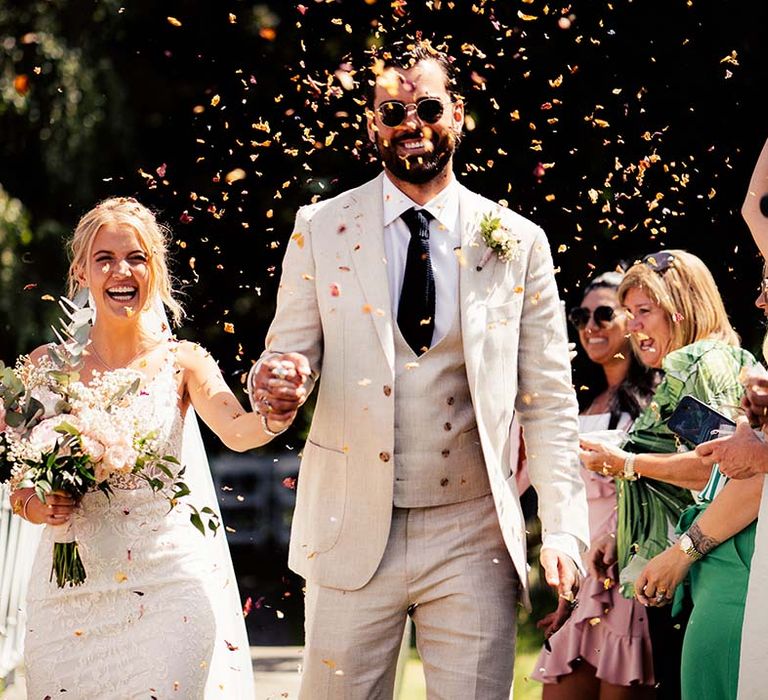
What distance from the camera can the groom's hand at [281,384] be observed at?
162 inches

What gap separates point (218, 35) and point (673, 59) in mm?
3405

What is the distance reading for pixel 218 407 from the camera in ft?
16.6

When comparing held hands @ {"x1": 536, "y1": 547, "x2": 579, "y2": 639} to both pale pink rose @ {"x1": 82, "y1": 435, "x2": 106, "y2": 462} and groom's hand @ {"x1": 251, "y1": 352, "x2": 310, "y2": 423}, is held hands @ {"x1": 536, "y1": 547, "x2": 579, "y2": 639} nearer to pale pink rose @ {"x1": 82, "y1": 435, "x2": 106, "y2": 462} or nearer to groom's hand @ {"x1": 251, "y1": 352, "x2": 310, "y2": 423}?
groom's hand @ {"x1": 251, "y1": 352, "x2": 310, "y2": 423}

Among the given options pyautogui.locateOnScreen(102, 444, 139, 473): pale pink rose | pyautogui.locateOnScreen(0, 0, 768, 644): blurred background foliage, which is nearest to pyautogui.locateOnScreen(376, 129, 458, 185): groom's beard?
pyautogui.locateOnScreen(102, 444, 139, 473): pale pink rose

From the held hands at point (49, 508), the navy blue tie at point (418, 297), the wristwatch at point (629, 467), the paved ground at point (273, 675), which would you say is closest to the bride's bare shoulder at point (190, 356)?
the held hands at point (49, 508)

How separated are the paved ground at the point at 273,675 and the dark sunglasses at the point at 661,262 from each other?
11.1ft

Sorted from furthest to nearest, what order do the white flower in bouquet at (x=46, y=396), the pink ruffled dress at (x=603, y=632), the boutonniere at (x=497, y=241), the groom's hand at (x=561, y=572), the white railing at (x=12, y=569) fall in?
1. the white railing at (x=12, y=569)
2. the pink ruffled dress at (x=603, y=632)
3. the white flower in bouquet at (x=46, y=396)
4. the boutonniere at (x=497, y=241)
5. the groom's hand at (x=561, y=572)

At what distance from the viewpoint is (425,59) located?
14.9 feet

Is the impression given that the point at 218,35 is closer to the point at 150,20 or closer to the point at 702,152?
the point at 150,20

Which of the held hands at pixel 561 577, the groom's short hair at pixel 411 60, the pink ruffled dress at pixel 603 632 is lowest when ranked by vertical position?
the pink ruffled dress at pixel 603 632

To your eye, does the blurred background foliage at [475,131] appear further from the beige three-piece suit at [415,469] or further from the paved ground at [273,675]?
the beige three-piece suit at [415,469]

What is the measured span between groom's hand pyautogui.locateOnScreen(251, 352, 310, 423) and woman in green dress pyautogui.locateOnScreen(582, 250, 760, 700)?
4.34ft

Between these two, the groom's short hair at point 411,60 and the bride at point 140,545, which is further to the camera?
the bride at point 140,545

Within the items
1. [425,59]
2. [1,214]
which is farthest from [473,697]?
[1,214]
